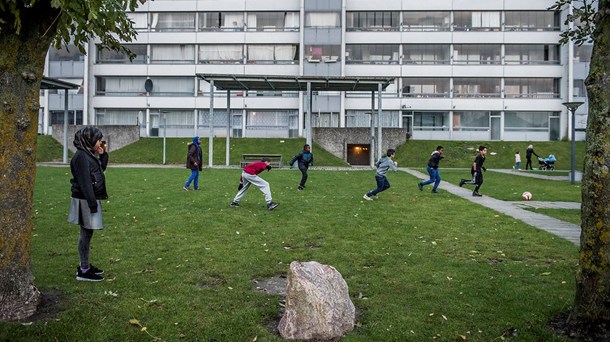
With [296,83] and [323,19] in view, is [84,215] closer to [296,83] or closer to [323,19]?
[296,83]

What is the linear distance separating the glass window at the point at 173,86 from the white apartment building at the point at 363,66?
4.0 inches

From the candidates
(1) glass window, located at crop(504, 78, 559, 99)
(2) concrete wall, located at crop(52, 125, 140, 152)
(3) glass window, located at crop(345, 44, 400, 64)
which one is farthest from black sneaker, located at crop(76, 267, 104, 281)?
(1) glass window, located at crop(504, 78, 559, 99)

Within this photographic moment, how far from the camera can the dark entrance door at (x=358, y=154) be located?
40562 millimetres

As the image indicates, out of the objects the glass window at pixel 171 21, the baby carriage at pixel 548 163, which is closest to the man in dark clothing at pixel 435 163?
the baby carriage at pixel 548 163

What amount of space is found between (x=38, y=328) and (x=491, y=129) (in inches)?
1860

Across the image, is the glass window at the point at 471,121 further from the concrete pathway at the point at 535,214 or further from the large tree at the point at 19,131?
the large tree at the point at 19,131

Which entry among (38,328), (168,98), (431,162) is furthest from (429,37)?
(38,328)

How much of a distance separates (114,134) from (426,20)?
103 ft

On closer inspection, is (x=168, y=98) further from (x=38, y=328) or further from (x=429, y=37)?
(x=38, y=328)

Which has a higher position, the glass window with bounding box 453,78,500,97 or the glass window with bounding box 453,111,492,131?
the glass window with bounding box 453,78,500,97

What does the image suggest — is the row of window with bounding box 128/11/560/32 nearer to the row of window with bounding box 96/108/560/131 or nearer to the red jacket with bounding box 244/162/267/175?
the row of window with bounding box 96/108/560/131

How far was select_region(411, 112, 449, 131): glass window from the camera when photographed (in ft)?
153

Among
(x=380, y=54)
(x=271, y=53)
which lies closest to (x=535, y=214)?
(x=380, y=54)

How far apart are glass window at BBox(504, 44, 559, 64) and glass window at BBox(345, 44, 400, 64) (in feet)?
35.9
